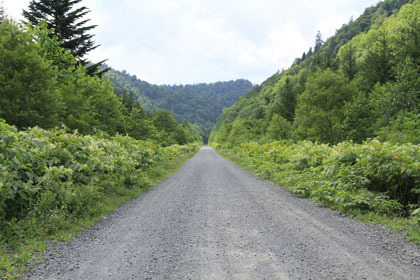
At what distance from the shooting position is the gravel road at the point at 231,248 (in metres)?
3.35

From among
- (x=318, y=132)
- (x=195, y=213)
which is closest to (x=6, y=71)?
(x=195, y=213)

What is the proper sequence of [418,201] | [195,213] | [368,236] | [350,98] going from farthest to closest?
[350,98] → [195,213] → [418,201] → [368,236]

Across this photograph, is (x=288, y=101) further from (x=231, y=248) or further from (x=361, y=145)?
(x=231, y=248)

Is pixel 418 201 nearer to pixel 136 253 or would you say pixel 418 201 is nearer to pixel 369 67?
pixel 136 253

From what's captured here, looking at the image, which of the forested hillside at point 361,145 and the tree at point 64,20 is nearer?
the forested hillside at point 361,145

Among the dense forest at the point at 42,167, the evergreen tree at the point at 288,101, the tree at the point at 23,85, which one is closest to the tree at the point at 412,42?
the dense forest at the point at 42,167

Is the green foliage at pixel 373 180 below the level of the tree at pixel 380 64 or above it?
below

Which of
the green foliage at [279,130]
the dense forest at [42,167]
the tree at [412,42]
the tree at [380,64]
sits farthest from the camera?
the green foliage at [279,130]

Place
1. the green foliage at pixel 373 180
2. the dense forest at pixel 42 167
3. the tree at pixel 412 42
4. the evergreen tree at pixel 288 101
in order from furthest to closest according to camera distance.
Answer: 1. the evergreen tree at pixel 288 101
2. the tree at pixel 412 42
3. the green foliage at pixel 373 180
4. the dense forest at pixel 42 167

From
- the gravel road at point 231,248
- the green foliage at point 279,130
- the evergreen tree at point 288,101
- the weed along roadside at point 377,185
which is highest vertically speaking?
the evergreen tree at point 288,101

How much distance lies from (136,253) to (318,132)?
24.8 m

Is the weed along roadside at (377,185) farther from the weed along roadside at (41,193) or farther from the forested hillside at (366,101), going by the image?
the forested hillside at (366,101)

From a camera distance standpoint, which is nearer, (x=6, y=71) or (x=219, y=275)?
(x=219, y=275)

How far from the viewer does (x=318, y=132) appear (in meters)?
25.7
